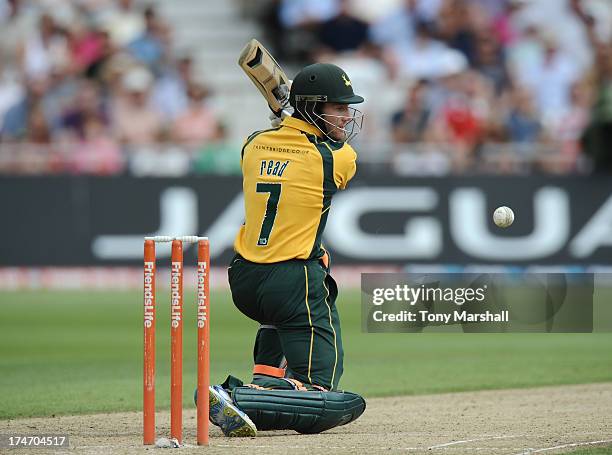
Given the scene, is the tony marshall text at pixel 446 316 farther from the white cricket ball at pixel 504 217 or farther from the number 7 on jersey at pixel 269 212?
the number 7 on jersey at pixel 269 212

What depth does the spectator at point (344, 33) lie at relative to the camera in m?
19.5

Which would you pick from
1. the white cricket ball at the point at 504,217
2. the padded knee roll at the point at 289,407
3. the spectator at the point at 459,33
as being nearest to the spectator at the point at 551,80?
the spectator at the point at 459,33

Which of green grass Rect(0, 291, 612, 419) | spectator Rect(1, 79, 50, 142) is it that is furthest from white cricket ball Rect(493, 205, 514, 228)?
spectator Rect(1, 79, 50, 142)

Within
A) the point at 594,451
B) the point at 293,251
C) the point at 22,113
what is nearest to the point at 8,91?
the point at 22,113

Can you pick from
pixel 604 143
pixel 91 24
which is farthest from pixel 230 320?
pixel 91 24

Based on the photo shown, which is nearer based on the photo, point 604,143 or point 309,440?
point 309,440

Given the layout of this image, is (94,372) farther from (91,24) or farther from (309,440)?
(91,24)

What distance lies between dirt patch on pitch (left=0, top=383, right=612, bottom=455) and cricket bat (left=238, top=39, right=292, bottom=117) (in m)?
1.92

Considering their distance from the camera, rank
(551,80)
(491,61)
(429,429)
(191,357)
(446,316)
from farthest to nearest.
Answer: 1. (491,61)
2. (551,80)
3. (191,357)
4. (429,429)
5. (446,316)

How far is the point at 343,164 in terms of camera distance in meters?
7.19

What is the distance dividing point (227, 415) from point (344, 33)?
13309mm

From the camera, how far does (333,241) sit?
16844 mm

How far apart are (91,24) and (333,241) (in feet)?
18.2

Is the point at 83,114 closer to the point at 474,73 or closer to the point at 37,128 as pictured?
Answer: the point at 37,128
